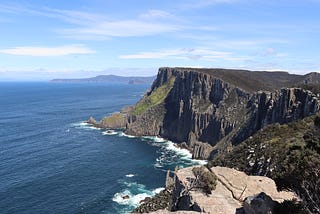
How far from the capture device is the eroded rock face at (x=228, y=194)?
112ft

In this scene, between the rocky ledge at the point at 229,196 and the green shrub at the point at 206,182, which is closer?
the rocky ledge at the point at 229,196

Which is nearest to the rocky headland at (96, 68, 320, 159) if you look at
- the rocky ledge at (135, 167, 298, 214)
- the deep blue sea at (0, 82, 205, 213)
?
the deep blue sea at (0, 82, 205, 213)

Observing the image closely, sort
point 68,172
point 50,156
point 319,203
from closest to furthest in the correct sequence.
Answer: point 319,203, point 68,172, point 50,156

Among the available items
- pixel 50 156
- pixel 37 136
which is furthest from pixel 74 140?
pixel 50 156

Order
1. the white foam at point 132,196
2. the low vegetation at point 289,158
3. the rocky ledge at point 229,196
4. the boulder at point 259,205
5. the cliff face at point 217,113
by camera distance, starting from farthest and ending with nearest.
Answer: the cliff face at point 217,113, the white foam at point 132,196, the rocky ledge at point 229,196, the boulder at point 259,205, the low vegetation at point 289,158

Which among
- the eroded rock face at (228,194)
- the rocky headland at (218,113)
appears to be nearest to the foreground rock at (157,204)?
the eroded rock face at (228,194)

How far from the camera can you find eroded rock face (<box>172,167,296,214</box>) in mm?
34281

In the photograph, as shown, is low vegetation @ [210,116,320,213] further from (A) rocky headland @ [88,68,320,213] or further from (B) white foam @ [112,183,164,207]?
(B) white foam @ [112,183,164,207]

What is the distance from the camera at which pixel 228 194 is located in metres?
40.8

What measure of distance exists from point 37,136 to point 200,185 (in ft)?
467

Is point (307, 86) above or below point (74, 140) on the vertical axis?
above

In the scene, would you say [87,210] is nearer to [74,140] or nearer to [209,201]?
[209,201]

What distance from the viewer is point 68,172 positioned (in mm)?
118125

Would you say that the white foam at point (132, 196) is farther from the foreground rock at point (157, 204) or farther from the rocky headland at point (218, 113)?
the rocky headland at point (218, 113)
